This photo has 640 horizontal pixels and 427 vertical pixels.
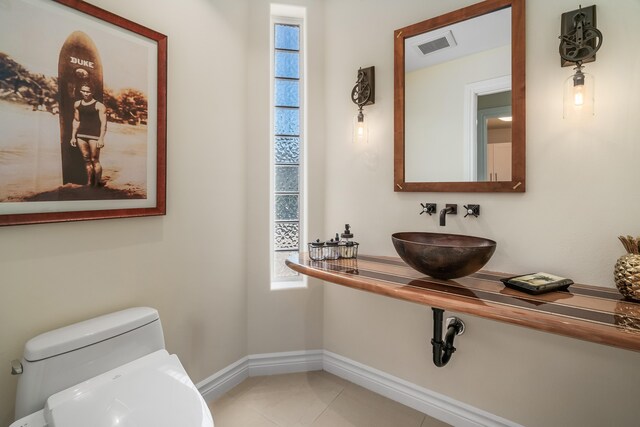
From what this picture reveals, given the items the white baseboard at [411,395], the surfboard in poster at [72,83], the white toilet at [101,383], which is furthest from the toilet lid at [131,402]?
the white baseboard at [411,395]

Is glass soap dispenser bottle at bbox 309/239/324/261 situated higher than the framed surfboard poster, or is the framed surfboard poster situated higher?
the framed surfboard poster

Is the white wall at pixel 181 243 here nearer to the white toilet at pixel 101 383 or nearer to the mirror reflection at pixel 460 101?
the white toilet at pixel 101 383

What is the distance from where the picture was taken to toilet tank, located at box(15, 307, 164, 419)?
Result: 1.08 metres

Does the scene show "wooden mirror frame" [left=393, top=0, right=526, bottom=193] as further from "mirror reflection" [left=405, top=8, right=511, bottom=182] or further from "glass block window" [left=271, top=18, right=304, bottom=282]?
"glass block window" [left=271, top=18, right=304, bottom=282]

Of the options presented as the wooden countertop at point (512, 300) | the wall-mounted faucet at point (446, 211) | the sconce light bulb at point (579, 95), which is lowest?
the wooden countertop at point (512, 300)

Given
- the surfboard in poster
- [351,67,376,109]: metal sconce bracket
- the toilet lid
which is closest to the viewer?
the toilet lid

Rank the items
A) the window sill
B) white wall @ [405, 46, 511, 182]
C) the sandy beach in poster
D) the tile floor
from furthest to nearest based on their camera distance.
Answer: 1. the window sill
2. the tile floor
3. white wall @ [405, 46, 511, 182]
4. the sandy beach in poster

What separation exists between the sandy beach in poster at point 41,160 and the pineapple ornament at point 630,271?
2.11 m

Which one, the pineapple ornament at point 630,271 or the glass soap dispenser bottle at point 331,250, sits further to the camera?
the glass soap dispenser bottle at point 331,250

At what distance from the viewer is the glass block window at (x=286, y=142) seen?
2236 mm

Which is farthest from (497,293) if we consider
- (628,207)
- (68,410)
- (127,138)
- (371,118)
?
(127,138)

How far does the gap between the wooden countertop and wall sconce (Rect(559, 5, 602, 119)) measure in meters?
0.80

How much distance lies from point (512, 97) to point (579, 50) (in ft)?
0.94

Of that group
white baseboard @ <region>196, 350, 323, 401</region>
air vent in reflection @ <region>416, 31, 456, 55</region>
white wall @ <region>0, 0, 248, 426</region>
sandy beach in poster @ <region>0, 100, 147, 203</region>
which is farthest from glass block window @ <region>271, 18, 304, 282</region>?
sandy beach in poster @ <region>0, 100, 147, 203</region>
